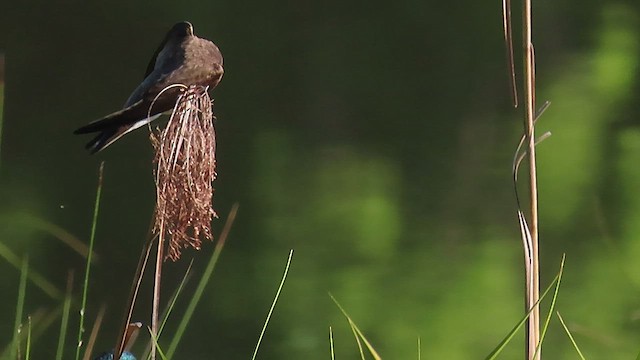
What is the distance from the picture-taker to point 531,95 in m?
0.51

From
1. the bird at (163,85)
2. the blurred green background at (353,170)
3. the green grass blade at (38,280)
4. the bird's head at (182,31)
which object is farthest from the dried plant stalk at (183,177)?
the green grass blade at (38,280)

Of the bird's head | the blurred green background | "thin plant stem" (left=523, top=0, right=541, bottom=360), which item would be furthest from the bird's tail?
the blurred green background

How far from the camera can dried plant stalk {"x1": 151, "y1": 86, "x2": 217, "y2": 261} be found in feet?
1.73

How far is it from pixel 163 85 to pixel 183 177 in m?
0.11

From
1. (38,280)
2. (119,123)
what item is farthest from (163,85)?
(38,280)

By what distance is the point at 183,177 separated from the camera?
21.4 inches

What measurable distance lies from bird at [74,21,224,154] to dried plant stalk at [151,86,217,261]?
38 mm

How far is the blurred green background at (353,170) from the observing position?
1486 mm

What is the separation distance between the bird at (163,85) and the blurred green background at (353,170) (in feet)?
2.62

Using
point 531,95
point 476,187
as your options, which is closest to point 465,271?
point 476,187

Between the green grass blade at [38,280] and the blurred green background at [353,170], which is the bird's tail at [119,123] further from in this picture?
the green grass blade at [38,280]

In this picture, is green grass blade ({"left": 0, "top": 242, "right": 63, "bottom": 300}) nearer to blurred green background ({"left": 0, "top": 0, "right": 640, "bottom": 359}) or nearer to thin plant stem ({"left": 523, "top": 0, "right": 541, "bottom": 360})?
blurred green background ({"left": 0, "top": 0, "right": 640, "bottom": 359})

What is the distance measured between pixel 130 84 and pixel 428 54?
0.58 meters

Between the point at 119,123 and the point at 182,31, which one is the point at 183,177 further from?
the point at 182,31
